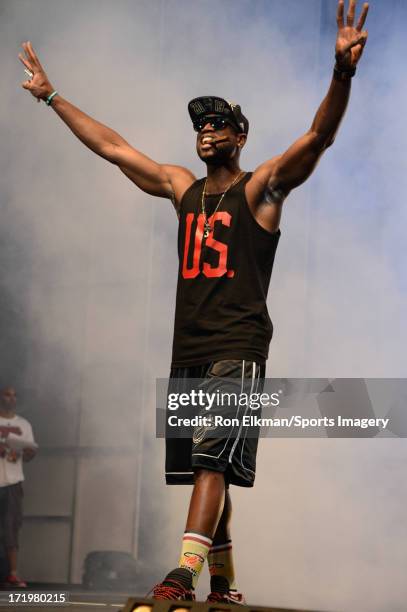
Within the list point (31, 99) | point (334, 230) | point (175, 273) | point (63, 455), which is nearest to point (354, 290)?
point (334, 230)

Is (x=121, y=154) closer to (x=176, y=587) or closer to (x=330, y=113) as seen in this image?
(x=330, y=113)

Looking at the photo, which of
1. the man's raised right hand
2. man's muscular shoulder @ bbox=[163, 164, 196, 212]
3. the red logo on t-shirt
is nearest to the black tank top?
the red logo on t-shirt

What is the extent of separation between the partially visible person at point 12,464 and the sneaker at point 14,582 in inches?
2.2

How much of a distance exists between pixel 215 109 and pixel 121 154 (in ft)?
1.56

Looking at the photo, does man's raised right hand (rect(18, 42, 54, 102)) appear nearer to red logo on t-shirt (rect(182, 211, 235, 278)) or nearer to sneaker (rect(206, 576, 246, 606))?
red logo on t-shirt (rect(182, 211, 235, 278))

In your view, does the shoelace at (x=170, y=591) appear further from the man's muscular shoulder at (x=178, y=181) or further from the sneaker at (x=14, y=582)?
the sneaker at (x=14, y=582)

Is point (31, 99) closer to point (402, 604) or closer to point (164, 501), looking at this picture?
point (164, 501)

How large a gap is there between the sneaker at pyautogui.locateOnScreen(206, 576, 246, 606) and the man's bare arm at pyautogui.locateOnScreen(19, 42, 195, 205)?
1.39m

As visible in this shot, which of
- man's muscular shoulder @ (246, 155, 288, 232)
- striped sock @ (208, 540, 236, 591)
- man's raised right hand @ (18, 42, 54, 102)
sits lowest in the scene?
striped sock @ (208, 540, 236, 591)

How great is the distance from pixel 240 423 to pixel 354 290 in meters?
2.83

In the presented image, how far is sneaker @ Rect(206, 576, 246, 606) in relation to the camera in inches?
117

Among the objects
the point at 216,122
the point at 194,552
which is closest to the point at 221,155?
the point at 216,122

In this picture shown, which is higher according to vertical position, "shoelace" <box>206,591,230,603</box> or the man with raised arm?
the man with raised arm

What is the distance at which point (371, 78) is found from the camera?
18.3ft
